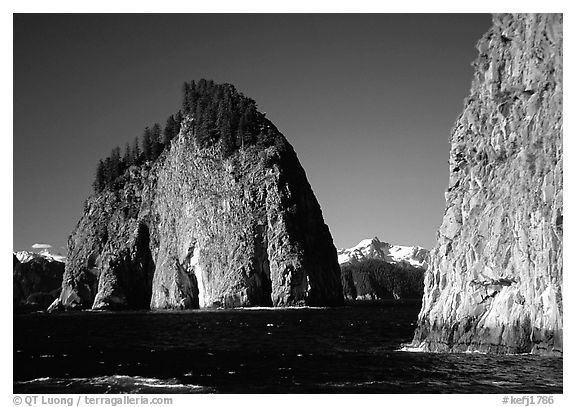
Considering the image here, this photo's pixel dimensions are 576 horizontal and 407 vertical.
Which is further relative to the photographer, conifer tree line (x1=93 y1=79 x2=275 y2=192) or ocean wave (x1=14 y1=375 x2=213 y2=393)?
conifer tree line (x1=93 y1=79 x2=275 y2=192)

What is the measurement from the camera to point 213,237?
8306cm

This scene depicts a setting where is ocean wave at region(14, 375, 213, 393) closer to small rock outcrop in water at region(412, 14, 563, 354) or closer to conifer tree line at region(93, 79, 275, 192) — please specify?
small rock outcrop in water at region(412, 14, 563, 354)

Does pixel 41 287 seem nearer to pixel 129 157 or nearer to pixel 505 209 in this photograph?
pixel 129 157

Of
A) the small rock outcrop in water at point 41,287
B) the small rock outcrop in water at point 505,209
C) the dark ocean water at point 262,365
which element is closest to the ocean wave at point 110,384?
the dark ocean water at point 262,365

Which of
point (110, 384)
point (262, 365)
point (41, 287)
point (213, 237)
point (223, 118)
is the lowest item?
point (41, 287)

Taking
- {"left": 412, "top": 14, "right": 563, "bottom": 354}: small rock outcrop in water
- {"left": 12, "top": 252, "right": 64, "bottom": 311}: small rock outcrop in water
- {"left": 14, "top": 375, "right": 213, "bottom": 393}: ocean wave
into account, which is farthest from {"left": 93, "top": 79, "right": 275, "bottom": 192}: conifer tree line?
{"left": 14, "top": 375, "right": 213, "bottom": 393}: ocean wave

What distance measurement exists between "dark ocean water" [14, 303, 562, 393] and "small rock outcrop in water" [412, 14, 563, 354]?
4.67 feet

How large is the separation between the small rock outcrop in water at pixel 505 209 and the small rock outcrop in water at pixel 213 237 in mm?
47082

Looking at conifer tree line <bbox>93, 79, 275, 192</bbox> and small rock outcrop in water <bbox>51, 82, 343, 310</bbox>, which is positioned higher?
conifer tree line <bbox>93, 79, 275, 192</bbox>

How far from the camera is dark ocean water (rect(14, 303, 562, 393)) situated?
79.0 feet

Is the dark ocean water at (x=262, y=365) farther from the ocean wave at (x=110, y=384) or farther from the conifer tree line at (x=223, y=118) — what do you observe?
the conifer tree line at (x=223, y=118)

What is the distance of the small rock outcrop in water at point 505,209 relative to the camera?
27094 mm

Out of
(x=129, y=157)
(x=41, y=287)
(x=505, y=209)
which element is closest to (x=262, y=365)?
(x=505, y=209)

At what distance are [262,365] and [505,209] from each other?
1131 centimetres
